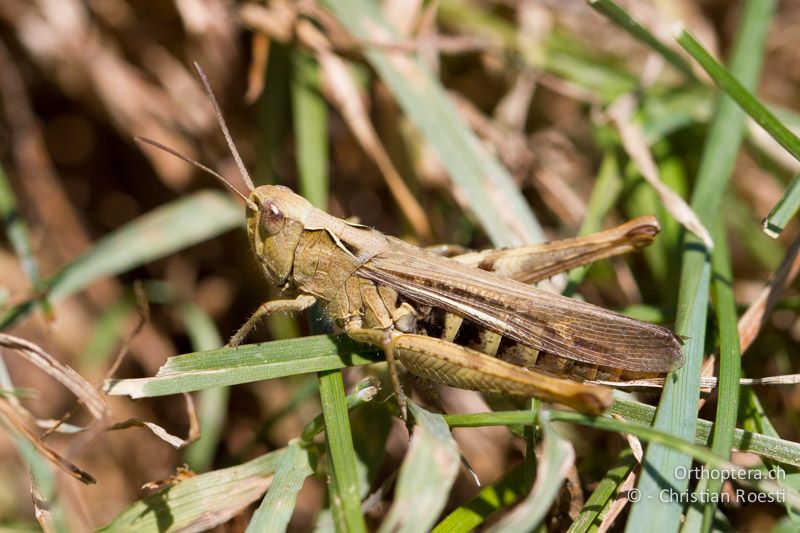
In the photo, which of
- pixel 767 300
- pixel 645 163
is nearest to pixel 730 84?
pixel 645 163

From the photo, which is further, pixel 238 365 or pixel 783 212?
pixel 783 212

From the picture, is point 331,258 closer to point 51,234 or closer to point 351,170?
point 351,170

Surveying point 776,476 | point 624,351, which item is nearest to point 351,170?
point 624,351

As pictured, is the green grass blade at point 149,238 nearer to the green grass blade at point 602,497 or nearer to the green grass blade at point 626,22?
the green grass blade at point 626,22

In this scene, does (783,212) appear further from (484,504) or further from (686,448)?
(484,504)

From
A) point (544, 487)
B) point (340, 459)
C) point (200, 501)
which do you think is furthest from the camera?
point (200, 501)

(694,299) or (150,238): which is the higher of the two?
(694,299)
